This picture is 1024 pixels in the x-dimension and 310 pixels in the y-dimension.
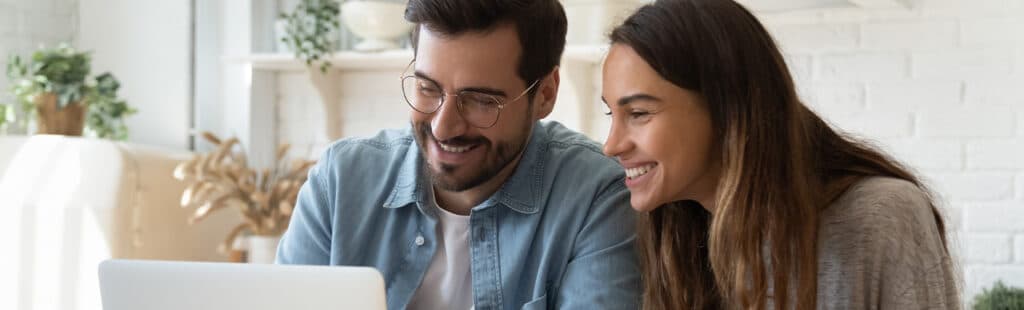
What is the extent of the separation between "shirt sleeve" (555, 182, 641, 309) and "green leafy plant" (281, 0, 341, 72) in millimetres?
1376

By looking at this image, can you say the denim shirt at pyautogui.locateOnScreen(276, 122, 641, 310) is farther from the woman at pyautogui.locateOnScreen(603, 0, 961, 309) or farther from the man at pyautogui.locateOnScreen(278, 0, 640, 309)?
the woman at pyautogui.locateOnScreen(603, 0, 961, 309)

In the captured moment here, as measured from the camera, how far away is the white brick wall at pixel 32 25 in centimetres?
300

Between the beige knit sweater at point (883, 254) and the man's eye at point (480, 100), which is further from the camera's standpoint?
the man's eye at point (480, 100)

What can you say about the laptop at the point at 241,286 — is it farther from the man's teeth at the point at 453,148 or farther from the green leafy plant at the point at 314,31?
the green leafy plant at the point at 314,31

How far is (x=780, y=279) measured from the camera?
1.32 meters

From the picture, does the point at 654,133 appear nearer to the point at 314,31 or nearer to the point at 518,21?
the point at 518,21

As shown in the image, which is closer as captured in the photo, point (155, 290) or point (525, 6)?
point (155, 290)

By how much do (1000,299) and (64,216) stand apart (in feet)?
6.15

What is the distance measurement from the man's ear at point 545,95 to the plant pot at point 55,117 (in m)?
1.52

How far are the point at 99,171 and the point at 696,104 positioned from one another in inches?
65.9

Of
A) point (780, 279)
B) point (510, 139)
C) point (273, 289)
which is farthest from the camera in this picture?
point (510, 139)

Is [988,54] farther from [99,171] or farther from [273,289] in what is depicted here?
[99,171]

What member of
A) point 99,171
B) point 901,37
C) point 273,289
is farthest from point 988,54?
point 99,171

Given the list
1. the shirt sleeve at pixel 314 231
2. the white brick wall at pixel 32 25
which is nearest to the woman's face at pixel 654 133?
the shirt sleeve at pixel 314 231
